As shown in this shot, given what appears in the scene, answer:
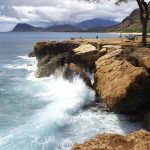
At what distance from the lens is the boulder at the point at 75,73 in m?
34.9

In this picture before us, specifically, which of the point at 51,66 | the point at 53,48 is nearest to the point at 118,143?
the point at 51,66

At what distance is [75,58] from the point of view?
40.9 meters

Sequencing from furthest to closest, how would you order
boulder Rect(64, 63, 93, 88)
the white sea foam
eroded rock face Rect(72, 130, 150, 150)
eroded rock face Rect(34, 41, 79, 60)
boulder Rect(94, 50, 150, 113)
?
eroded rock face Rect(34, 41, 79, 60)
boulder Rect(64, 63, 93, 88)
boulder Rect(94, 50, 150, 113)
the white sea foam
eroded rock face Rect(72, 130, 150, 150)

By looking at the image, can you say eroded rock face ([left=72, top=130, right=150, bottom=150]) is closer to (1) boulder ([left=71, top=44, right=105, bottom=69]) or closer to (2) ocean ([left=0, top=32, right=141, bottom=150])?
(2) ocean ([left=0, top=32, right=141, bottom=150])

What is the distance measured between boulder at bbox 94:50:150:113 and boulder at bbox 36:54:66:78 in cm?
1730

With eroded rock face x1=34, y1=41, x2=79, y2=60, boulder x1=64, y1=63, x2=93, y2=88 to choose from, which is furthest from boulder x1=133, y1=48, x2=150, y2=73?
eroded rock face x1=34, y1=41, x2=79, y2=60

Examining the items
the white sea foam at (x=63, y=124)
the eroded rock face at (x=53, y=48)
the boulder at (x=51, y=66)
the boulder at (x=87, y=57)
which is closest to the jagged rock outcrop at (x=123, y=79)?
the white sea foam at (x=63, y=124)

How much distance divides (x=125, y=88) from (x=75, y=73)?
1152 centimetres

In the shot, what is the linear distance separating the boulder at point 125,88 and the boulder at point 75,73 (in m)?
6.28

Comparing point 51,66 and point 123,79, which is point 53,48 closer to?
point 51,66

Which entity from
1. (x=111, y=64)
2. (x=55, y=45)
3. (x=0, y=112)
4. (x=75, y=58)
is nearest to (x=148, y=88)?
Result: (x=111, y=64)

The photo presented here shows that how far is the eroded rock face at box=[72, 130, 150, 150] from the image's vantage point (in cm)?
903

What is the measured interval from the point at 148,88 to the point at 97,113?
512 cm

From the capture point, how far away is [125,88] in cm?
2509
